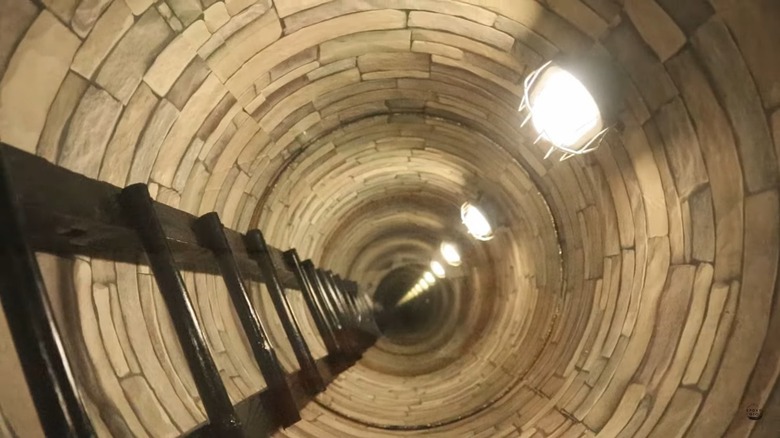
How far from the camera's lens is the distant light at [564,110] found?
9.70 ft

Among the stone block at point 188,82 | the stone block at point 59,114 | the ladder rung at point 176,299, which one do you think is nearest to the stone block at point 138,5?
the stone block at point 59,114

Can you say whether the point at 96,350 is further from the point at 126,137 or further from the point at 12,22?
the point at 12,22

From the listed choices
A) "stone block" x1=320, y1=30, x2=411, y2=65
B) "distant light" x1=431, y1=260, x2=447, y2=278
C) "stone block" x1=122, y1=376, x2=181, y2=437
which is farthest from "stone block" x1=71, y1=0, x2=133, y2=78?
"distant light" x1=431, y1=260, x2=447, y2=278

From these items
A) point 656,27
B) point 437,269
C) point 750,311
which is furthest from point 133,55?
point 437,269

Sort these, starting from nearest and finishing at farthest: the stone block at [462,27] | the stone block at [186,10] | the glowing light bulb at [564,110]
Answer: the stone block at [186,10] < the glowing light bulb at [564,110] < the stone block at [462,27]

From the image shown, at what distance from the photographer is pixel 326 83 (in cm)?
434

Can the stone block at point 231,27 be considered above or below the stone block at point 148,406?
above

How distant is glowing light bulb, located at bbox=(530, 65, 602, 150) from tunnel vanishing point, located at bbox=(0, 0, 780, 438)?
163 mm

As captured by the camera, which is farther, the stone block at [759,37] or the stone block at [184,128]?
the stone block at [184,128]

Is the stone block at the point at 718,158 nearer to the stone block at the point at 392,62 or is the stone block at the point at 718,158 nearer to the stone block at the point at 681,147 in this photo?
the stone block at the point at 681,147

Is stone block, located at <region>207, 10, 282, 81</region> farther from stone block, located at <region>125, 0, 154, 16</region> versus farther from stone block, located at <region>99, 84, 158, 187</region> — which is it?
stone block, located at <region>125, 0, 154, 16</region>

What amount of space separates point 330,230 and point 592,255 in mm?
4322

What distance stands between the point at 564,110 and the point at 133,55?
2.13m

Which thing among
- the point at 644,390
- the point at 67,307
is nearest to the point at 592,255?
the point at 644,390
